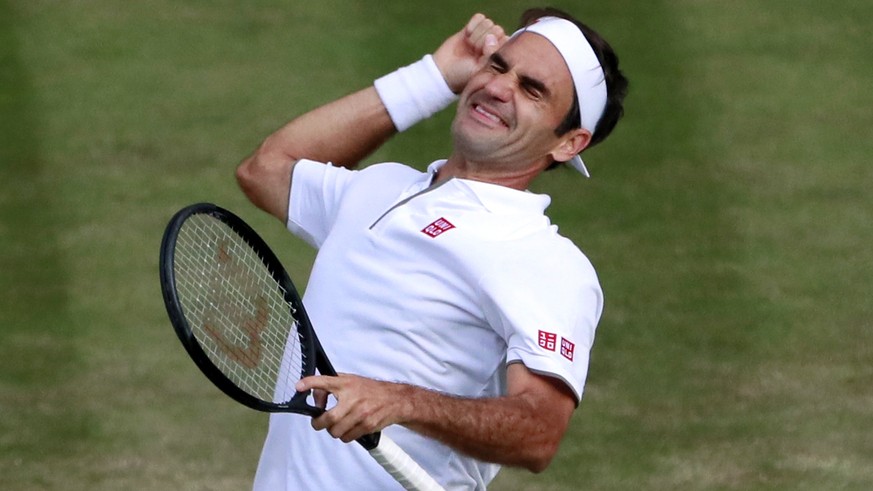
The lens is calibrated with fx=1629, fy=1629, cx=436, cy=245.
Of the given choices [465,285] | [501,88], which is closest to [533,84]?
[501,88]

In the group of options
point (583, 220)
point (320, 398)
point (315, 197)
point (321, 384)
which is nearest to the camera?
point (321, 384)

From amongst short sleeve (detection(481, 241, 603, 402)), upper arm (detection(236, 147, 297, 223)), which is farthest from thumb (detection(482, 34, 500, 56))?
short sleeve (detection(481, 241, 603, 402))

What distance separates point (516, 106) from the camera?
458 centimetres

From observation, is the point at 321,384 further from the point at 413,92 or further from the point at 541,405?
the point at 413,92

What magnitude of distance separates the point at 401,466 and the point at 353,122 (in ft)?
4.51

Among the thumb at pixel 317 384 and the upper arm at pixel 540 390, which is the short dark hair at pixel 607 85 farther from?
the thumb at pixel 317 384

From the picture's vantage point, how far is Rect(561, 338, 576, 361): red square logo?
4.17 meters

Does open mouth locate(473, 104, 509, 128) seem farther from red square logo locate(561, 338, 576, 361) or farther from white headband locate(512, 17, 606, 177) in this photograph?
red square logo locate(561, 338, 576, 361)

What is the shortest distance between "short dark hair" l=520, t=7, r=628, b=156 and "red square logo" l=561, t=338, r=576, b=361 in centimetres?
77

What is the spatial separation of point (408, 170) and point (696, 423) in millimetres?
2723

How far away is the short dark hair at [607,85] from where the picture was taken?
15.5 feet

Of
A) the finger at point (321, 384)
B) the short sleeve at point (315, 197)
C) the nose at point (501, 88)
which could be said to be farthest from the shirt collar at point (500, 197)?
the finger at point (321, 384)

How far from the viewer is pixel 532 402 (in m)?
4.12

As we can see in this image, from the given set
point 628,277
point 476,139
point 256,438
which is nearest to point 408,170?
point 476,139
